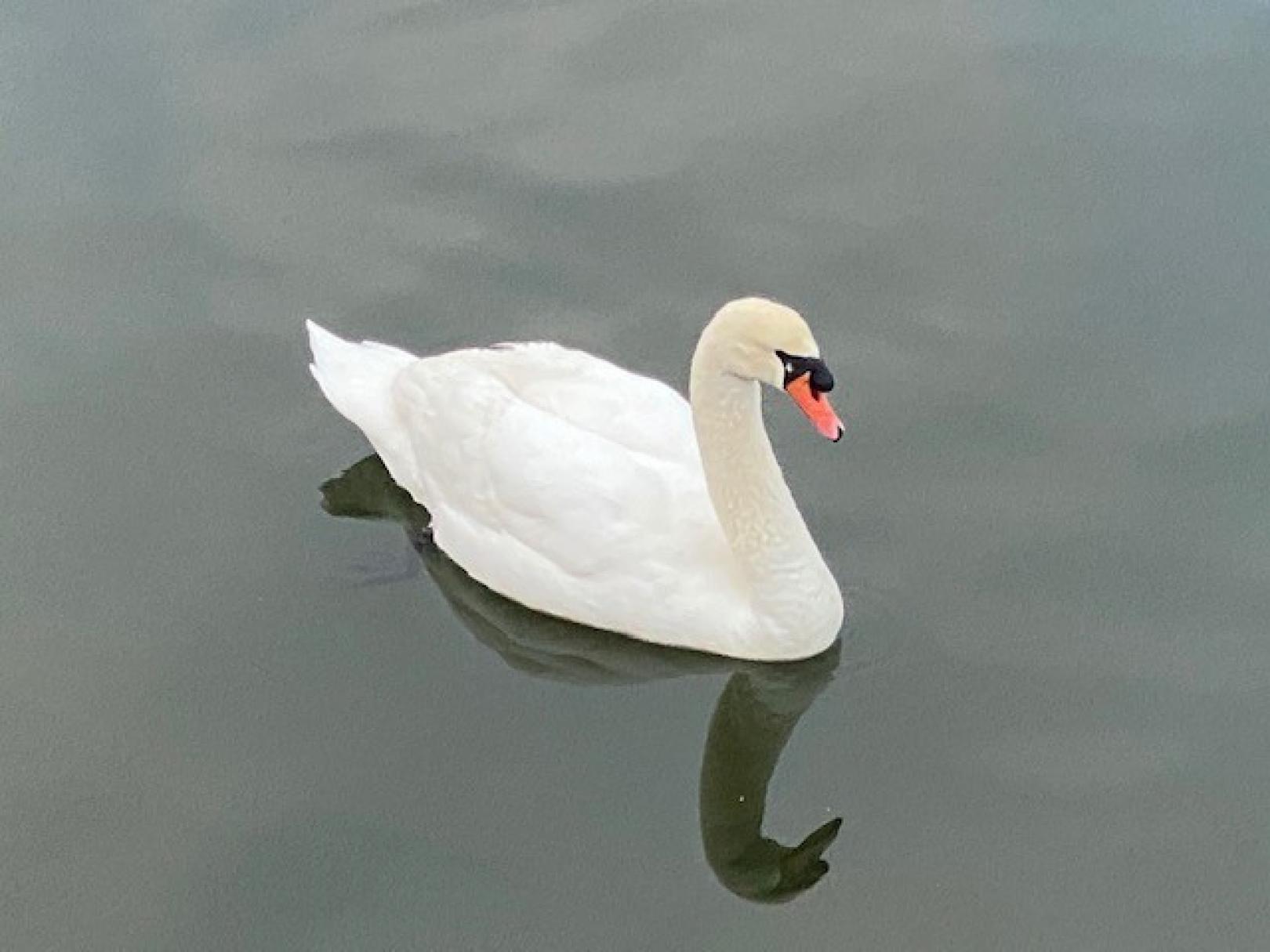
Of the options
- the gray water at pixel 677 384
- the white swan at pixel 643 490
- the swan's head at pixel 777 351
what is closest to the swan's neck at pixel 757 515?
the white swan at pixel 643 490

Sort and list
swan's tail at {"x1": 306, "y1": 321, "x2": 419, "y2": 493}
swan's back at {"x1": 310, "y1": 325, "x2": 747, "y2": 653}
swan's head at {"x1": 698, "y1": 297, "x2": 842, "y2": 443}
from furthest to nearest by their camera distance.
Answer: swan's tail at {"x1": 306, "y1": 321, "x2": 419, "y2": 493} → swan's back at {"x1": 310, "y1": 325, "x2": 747, "y2": 653} → swan's head at {"x1": 698, "y1": 297, "x2": 842, "y2": 443}

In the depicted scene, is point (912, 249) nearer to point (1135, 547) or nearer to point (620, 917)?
point (1135, 547)

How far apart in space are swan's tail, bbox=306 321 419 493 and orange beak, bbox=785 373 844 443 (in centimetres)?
163

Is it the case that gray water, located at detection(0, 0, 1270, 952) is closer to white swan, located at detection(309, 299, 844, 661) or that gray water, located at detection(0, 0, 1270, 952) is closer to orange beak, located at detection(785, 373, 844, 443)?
white swan, located at detection(309, 299, 844, 661)

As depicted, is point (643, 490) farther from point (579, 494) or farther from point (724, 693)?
point (724, 693)

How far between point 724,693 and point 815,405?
1050 millimetres

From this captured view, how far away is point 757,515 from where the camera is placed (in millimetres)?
5578

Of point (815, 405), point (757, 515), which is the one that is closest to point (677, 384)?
point (757, 515)

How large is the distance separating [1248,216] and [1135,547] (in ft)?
7.14

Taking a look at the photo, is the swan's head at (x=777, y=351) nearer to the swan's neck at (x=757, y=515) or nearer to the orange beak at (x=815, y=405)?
the orange beak at (x=815, y=405)

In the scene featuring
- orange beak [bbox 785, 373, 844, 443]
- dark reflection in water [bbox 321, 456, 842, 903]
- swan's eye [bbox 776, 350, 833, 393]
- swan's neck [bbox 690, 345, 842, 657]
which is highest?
swan's eye [bbox 776, 350, 833, 393]

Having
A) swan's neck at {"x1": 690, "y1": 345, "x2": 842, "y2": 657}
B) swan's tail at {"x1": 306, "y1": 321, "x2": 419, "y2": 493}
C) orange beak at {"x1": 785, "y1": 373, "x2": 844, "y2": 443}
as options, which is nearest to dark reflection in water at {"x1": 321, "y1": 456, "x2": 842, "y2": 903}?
swan's neck at {"x1": 690, "y1": 345, "x2": 842, "y2": 657}

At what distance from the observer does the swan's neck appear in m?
5.51

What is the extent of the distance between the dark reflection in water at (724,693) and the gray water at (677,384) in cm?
2
